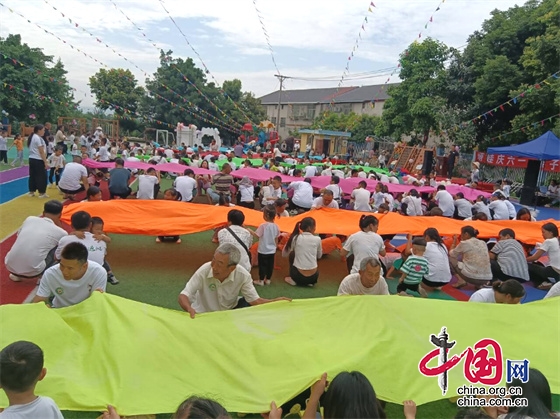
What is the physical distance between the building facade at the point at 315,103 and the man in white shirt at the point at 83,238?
38.9 m

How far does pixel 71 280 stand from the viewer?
12.6 ft

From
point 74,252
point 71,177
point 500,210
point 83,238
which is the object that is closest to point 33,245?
point 83,238

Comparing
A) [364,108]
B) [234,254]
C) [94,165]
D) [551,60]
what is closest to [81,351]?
[234,254]

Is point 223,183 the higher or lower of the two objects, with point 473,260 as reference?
higher

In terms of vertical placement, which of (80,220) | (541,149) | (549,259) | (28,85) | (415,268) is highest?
(28,85)

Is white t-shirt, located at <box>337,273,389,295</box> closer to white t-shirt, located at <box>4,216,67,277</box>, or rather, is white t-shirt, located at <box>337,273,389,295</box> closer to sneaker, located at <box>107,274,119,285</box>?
sneaker, located at <box>107,274,119,285</box>

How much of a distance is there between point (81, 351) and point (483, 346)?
313cm

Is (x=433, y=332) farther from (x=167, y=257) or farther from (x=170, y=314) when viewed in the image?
(x=167, y=257)

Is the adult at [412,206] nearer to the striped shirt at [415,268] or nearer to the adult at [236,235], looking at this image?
the striped shirt at [415,268]

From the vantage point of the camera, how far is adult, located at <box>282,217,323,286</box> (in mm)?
6309

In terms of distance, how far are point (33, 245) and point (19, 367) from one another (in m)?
3.41

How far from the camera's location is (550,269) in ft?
24.1

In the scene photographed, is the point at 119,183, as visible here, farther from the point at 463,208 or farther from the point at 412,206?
the point at 463,208

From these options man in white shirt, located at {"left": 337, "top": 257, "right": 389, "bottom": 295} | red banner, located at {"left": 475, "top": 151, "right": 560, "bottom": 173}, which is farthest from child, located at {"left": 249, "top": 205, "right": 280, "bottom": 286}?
red banner, located at {"left": 475, "top": 151, "right": 560, "bottom": 173}
